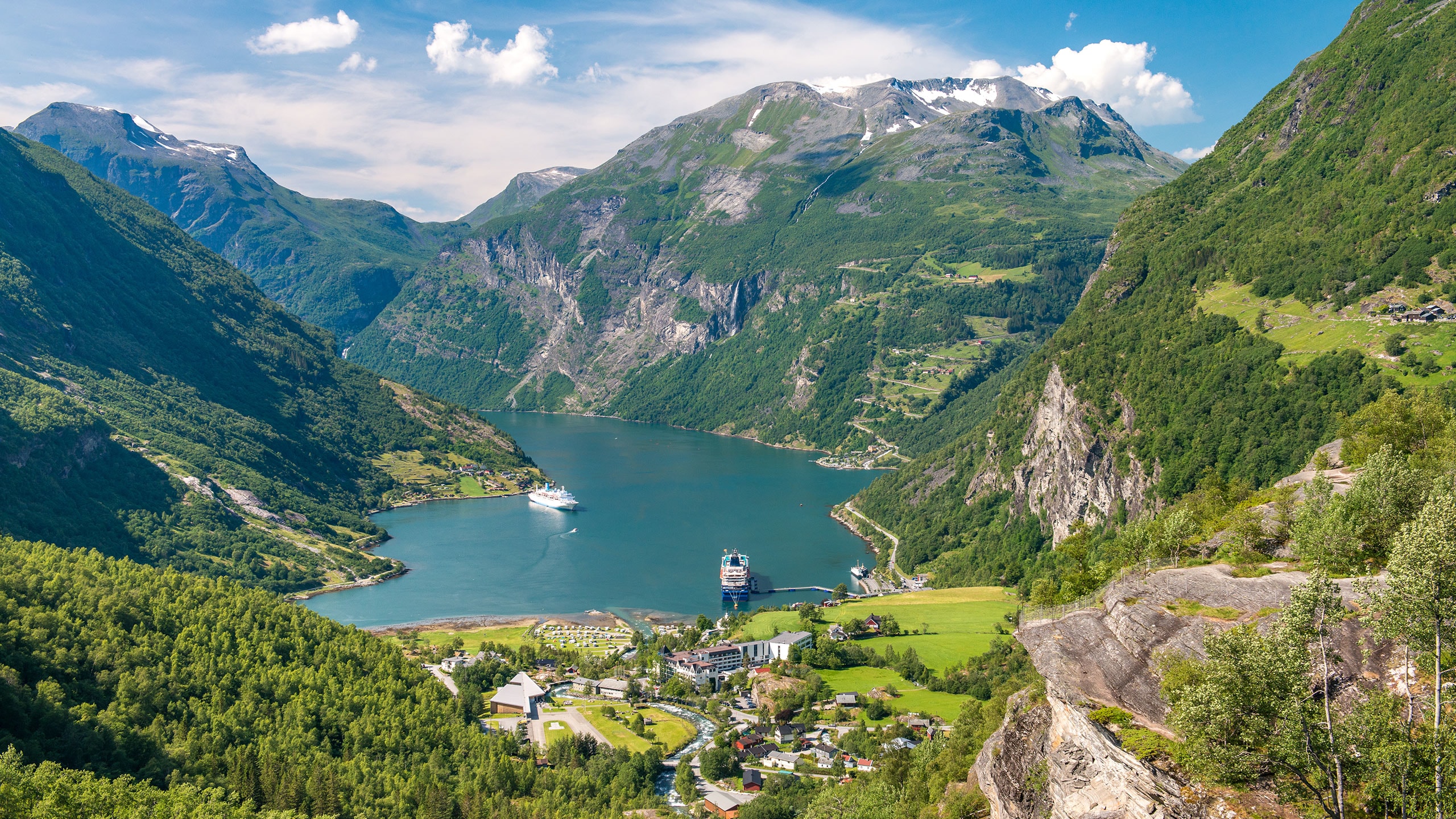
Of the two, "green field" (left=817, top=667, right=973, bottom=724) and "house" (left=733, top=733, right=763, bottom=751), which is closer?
"house" (left=733, top=733, right=763, bottom=751)

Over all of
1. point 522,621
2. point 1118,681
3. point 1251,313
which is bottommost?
point 522,621

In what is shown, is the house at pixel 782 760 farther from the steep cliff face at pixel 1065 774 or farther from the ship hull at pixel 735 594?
the ship hull at pixel 735 594

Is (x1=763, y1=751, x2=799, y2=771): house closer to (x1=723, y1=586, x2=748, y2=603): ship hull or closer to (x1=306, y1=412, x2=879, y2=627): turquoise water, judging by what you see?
(x1=306, y1=412, x2=879, y2=627): turquoise water

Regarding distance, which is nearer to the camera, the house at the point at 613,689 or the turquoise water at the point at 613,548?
the house at the point at 613,689

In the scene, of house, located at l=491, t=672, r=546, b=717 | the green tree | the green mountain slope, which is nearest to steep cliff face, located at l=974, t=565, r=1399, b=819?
the green tree

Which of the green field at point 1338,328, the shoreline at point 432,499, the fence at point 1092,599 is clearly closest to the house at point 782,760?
the fence at point 1092,599

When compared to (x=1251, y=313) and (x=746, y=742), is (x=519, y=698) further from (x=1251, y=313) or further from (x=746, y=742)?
(x=1251, y=313)

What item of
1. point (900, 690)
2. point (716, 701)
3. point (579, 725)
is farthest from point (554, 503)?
point (900, 690)

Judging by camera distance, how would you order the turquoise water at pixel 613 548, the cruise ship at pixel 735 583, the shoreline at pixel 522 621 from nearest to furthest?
the shoreline at pixel 522 621, the cruise ship at pixel 735 583, the turquoise water at pixel 613 548
